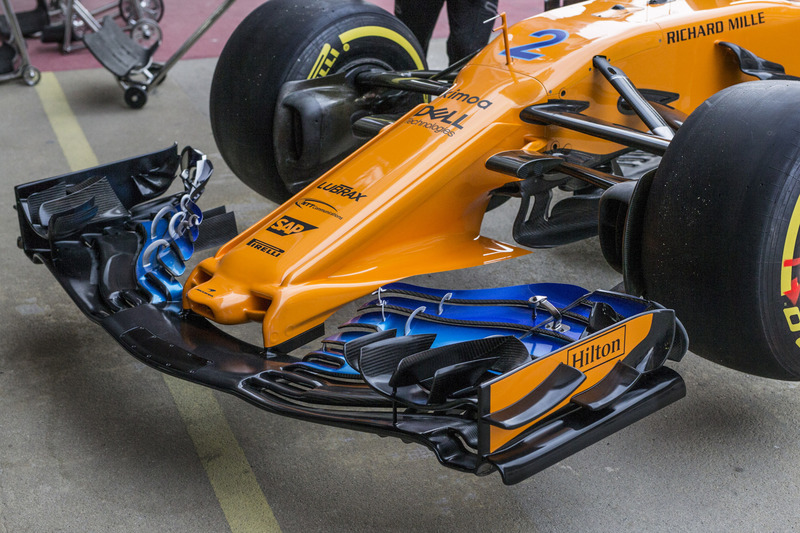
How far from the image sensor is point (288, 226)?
8.46 feet

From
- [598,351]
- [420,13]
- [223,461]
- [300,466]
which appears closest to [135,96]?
[420,13]

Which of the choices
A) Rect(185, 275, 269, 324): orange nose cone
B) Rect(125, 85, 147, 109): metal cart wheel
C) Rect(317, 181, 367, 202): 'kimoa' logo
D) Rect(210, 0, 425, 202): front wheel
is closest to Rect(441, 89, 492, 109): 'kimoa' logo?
Rect(317, 181, 367, 202): 'kimoa' logo

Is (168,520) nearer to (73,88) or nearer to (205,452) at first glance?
(205,452)

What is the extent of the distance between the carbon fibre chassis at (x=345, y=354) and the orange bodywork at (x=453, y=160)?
14 cm

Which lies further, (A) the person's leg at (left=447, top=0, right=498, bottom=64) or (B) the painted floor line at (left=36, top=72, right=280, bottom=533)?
(A) the person's leg at (left=447, top=0, right=498, bottom=64)

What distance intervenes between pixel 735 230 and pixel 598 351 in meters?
0.51

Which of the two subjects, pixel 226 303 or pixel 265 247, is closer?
pixel 226 303

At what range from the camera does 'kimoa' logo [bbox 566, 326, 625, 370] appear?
1845 mm

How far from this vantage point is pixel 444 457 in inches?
69.9

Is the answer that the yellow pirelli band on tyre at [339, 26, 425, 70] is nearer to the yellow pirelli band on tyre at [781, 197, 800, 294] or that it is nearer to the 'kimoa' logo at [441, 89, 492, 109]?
the 'kimoa' logo at [441, 89, 492, 109]

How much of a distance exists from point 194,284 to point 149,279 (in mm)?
187

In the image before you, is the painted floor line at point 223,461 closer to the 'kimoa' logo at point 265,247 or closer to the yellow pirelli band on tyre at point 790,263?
the 'kimoa' logo at point 265,247

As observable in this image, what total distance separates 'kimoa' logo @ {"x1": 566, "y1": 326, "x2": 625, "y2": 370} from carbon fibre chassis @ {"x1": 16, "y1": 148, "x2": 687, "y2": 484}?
0.02 meters

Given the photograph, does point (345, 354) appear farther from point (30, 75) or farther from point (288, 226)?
point (30, 75)
